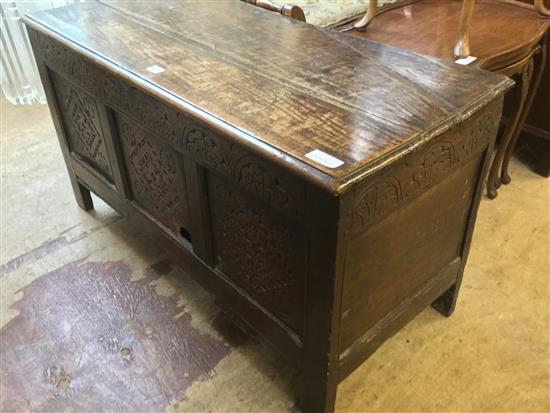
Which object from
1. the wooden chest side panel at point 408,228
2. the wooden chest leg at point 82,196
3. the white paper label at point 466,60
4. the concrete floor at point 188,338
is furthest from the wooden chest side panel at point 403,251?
the wooden chest leg at point 82,196

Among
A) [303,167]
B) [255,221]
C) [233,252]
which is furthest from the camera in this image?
[233,252]

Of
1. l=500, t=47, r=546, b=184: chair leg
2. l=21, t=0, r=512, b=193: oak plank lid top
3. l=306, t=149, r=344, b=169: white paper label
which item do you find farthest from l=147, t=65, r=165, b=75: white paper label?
l=500, t=47, r=546, b=184: chair leg

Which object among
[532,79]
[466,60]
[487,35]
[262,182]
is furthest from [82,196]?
[532,79]

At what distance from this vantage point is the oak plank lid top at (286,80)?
2.92 feet

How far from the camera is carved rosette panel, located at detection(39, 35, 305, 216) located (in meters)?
0.92

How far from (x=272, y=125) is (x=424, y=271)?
0.53 m

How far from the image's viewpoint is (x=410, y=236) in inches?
42.4

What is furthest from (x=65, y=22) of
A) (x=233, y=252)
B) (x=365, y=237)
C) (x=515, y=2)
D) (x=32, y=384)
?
(x=515, y=2)

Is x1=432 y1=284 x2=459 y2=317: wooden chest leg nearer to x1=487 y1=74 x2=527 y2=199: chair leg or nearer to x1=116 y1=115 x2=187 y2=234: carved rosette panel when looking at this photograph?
x1=487 y1=74 x2=527 y2=199: chair leg

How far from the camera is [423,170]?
96 cm

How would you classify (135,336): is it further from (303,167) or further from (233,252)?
(303,167)

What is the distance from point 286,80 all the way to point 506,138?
1.05 metres

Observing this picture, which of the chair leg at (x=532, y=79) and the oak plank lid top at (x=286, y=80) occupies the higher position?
the oak plank lid top at (x=286, y=80)

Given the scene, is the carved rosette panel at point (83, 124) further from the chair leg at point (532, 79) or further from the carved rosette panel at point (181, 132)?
the chair leg at point (532, 79)
